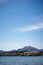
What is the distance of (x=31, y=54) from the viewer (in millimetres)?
28828

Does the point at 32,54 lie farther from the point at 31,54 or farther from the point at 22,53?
the point at 22,53

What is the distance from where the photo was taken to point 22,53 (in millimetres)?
27812

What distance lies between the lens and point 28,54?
2731 cm

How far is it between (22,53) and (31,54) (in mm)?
1967

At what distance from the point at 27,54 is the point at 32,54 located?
133 cm

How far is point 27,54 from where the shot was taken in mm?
28109

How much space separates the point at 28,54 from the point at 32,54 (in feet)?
6.29

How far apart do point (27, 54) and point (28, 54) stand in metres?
0.82

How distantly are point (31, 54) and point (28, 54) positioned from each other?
1.65 metres

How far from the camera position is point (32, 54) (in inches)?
1143

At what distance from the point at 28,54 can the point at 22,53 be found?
1.16 meters

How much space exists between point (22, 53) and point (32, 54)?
2.24 meters

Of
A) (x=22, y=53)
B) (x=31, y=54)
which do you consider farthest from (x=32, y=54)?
(x=22, y=53)
